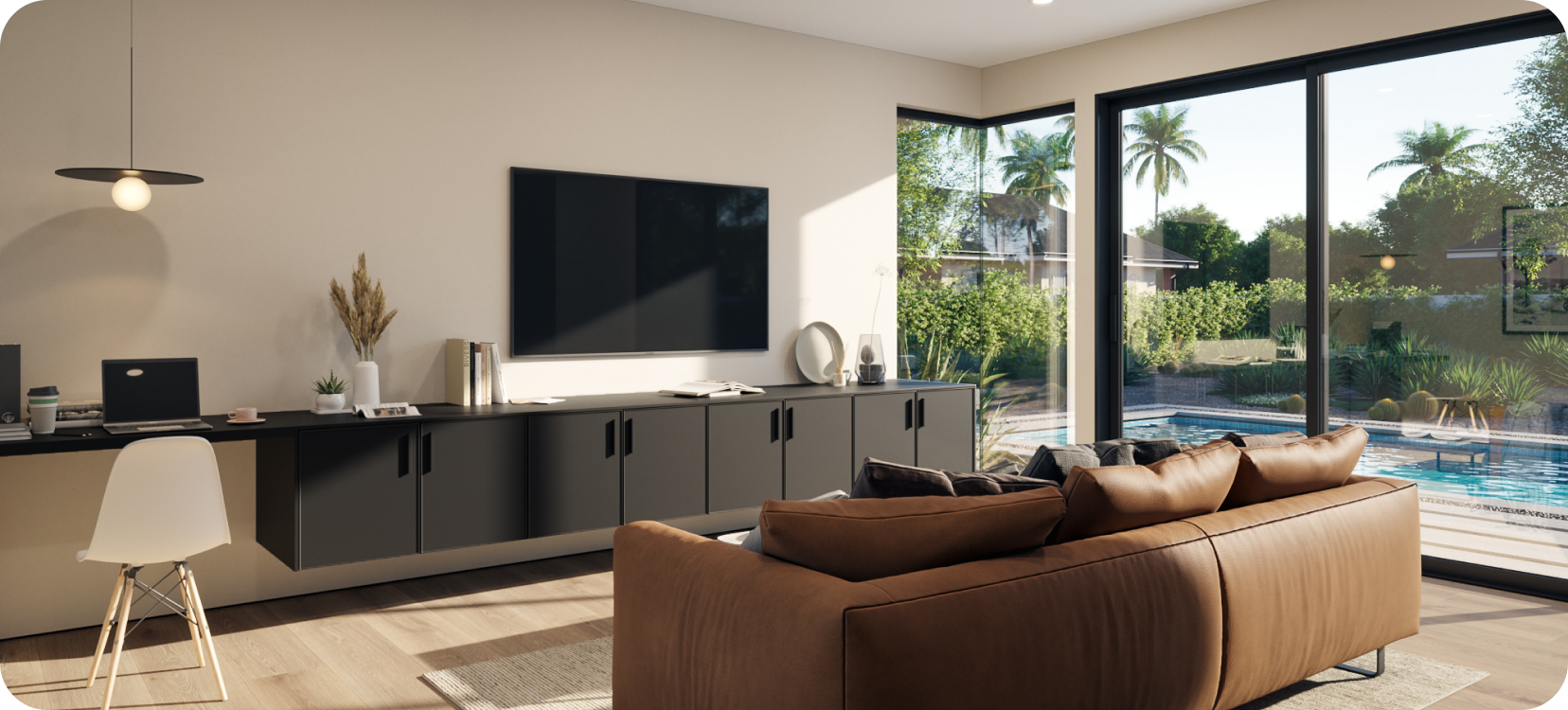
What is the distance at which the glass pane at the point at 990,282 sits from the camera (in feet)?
19.4

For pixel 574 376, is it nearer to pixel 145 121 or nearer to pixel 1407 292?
pixel 145 121

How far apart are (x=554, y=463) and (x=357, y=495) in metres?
0.75

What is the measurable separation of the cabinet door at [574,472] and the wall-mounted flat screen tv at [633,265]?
55 cm

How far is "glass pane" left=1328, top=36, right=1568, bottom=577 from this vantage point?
3992 mm

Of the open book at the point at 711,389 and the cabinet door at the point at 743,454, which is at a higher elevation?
the open book at the point at 711,389

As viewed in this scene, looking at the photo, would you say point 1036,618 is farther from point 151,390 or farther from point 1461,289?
point 1461,289

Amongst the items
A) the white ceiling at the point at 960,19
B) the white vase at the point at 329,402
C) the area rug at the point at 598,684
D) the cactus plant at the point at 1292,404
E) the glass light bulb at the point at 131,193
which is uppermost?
the white ceiling at the point at 960,19

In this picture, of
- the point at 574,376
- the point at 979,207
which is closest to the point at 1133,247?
the point at 979,207

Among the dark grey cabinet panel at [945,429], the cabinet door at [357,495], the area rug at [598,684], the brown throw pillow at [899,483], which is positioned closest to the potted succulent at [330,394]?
the cabinet door at [357,495]

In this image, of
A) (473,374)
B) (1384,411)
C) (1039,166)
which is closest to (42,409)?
(473,374)

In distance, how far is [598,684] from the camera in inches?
117

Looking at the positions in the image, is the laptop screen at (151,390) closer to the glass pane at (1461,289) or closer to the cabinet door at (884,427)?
the cabinet door at (884,427)

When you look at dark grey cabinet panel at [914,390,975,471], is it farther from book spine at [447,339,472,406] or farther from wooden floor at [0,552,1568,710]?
book spine at [447,339,472,406]

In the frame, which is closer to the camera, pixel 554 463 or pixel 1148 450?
pixel 1148 450
